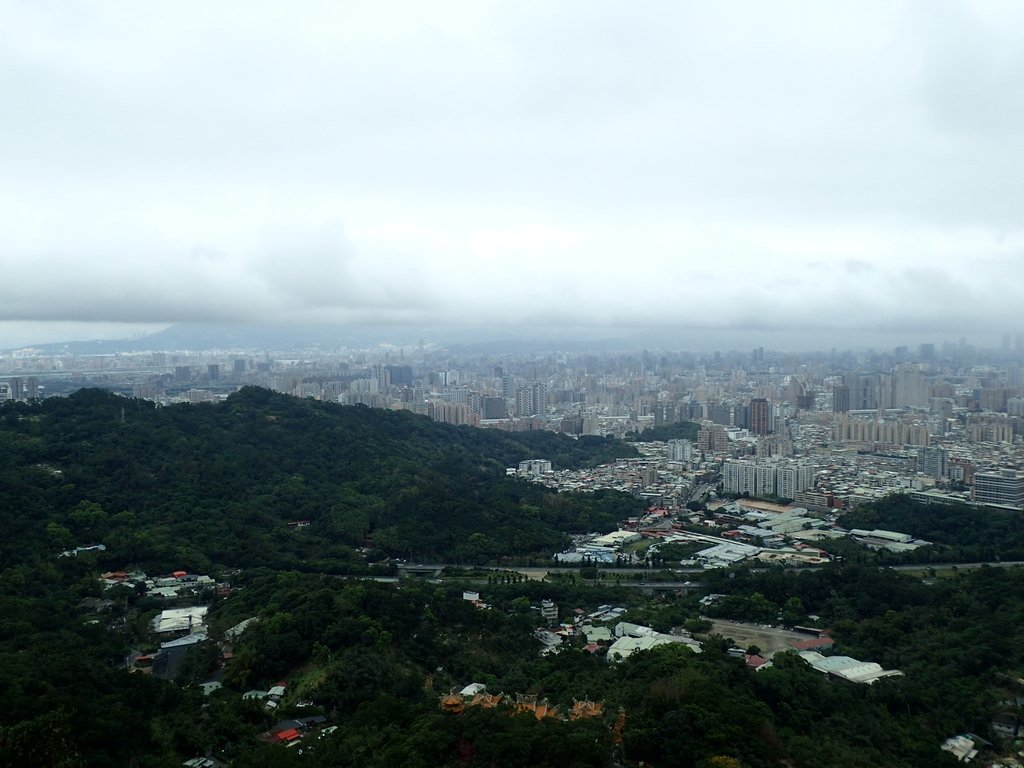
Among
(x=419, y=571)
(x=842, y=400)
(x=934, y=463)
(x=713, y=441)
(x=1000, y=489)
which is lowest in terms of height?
(x=713, y=441)

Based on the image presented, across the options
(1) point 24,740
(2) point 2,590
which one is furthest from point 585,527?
(1) point 24,740

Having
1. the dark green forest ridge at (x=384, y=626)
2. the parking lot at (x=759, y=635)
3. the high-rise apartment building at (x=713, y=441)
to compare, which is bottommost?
the high-rise apartment building at (x=713, y=441)

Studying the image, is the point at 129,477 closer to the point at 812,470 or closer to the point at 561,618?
the point at 561,618

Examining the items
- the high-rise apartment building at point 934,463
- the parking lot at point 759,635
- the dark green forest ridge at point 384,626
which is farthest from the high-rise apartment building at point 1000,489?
the parking lot at point 759,635

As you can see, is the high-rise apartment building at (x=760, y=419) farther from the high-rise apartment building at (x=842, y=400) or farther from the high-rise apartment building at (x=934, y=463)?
the high-rise apartment building at (x=934, y=463)

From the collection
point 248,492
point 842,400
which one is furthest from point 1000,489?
point 842,400

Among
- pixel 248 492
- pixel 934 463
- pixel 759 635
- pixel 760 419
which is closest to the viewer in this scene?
pixel 759 635

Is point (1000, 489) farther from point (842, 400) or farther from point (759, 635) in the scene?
point (842, 400)

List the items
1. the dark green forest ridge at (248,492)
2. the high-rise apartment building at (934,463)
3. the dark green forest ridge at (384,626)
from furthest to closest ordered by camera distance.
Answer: the high-rise apartment building at (934,463)
the dark green forest ridge at (248,492)
the dark green forest ridge at (384,626)

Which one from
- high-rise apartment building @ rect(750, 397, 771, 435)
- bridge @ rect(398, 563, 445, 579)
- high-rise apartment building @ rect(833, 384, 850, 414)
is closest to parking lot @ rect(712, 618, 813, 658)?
bridge @ rect(398, 563, 445, 579)
